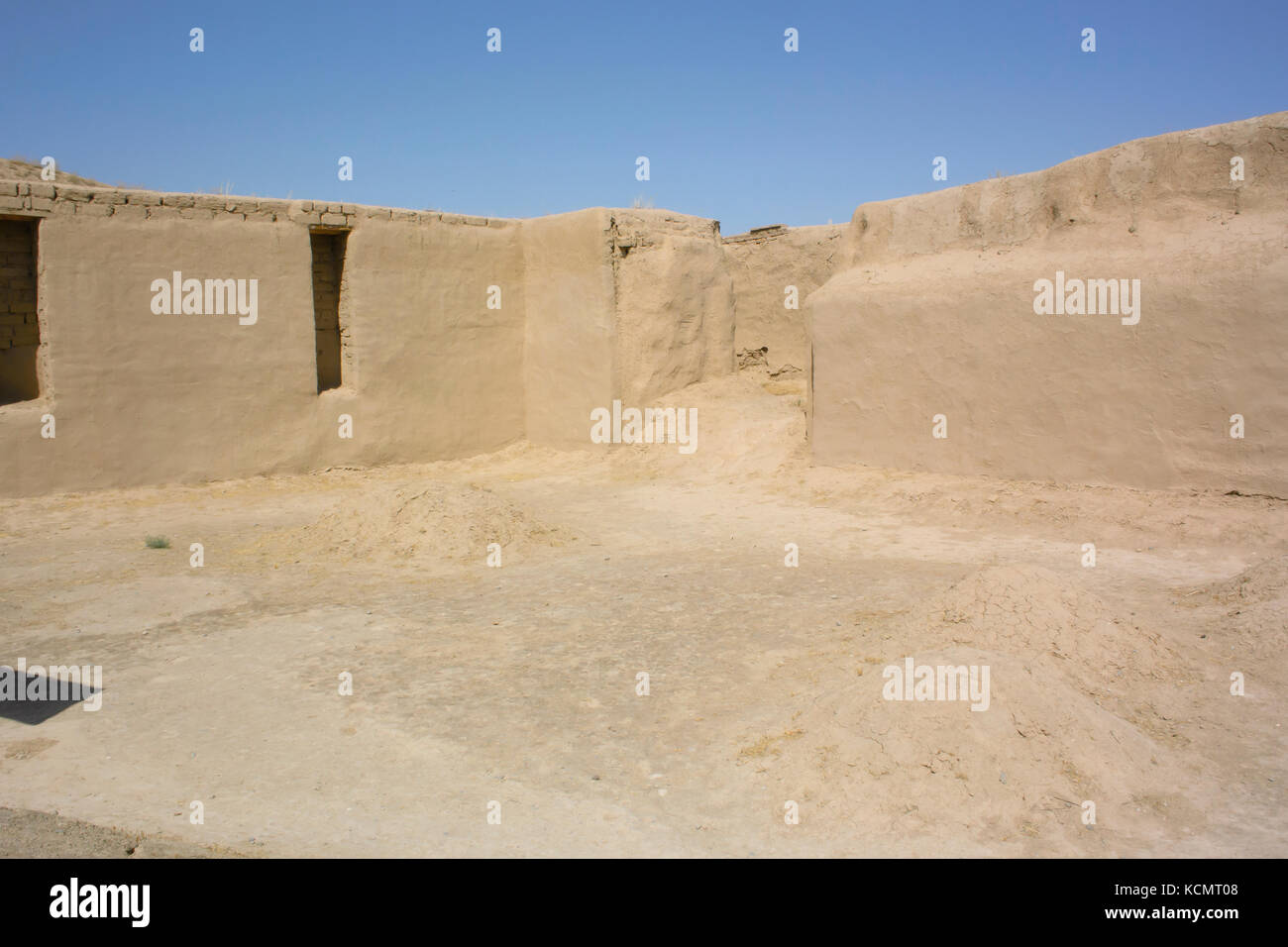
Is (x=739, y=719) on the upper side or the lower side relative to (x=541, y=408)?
lower

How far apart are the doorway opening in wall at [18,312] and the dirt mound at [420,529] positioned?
148 inches

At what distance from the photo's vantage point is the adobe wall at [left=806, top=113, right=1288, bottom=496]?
24.0 feet

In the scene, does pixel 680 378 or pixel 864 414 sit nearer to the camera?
pixel 864 414

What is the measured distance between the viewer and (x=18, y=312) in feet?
30.9

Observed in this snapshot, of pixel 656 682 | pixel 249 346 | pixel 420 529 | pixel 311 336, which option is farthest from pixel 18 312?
pixel 656 682

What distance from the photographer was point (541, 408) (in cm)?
1283

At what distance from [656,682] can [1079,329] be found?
5617 millimetres

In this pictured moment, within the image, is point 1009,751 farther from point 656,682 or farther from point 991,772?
point 656,682

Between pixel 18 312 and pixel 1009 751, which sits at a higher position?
pixel 18 312

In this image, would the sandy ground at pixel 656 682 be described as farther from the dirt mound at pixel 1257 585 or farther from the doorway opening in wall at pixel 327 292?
the doorway opening in wall at pixel 327 292

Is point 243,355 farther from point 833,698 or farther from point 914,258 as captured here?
point 833,698

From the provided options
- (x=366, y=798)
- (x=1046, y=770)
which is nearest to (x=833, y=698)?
(x=1046, y=770)

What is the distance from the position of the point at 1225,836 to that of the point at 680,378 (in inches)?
389

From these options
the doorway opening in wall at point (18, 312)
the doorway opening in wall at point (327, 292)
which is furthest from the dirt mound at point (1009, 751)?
the doorway opening in wall at point (18, 312)
